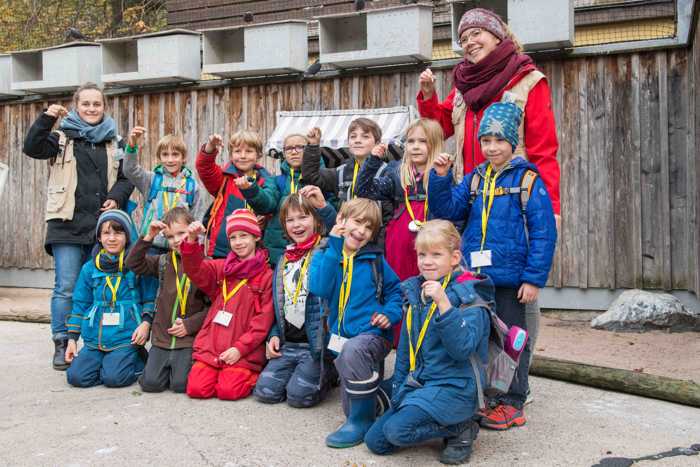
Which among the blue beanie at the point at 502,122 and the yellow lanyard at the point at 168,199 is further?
the yellow lanyard at the point at 168,199

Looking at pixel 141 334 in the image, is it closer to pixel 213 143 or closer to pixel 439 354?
pixel 213 143

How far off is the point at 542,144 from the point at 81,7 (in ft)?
51.4

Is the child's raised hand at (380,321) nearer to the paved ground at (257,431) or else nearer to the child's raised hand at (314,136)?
the paved ground at (257,431)

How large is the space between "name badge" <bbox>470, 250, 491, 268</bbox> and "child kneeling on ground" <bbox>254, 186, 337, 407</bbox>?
2.87 feet

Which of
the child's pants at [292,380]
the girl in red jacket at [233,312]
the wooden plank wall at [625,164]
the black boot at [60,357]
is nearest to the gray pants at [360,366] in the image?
the child's pants at [292,380]

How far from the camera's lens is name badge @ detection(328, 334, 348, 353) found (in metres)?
3.98

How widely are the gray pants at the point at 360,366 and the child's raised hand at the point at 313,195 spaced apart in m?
0.75

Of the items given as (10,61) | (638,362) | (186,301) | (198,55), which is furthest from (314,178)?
(10,61)

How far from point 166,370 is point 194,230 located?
2.89ft

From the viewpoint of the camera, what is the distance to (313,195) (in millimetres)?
4137

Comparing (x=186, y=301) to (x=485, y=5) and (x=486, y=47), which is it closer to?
(x=486, y=47)

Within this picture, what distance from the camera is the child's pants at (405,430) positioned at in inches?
133

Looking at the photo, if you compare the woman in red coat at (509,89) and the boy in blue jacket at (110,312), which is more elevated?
the woman in red coat at (509,89)

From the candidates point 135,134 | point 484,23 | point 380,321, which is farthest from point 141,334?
point 484,23
